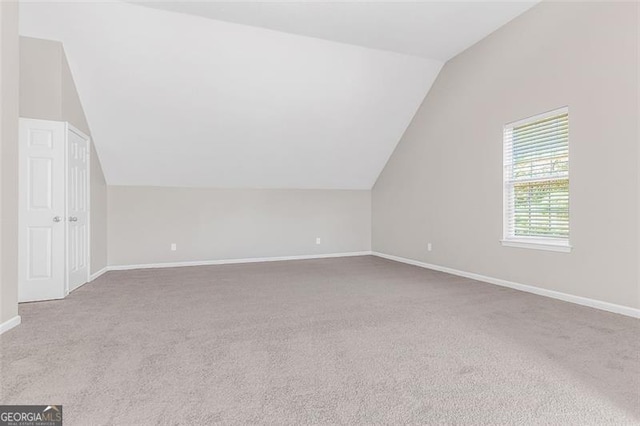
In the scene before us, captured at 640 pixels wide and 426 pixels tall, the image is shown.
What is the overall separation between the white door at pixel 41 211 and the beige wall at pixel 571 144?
5170 mm

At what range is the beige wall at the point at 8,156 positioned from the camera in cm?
270

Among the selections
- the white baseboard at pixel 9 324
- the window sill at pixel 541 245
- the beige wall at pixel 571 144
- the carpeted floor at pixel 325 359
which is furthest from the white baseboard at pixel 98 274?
the window sill at pixel 541 245

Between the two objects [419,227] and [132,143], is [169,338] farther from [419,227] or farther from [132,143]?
[419,227]

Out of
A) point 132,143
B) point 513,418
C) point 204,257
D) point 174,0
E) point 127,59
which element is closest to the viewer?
point 513,418

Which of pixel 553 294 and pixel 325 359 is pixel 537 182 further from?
pixel 325 359

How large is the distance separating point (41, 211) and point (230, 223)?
10.4 feet

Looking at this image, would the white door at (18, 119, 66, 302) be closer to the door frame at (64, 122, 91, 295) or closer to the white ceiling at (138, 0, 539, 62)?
the door frame at (64, 122, 91, 295)

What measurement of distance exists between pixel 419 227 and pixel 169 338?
450cm

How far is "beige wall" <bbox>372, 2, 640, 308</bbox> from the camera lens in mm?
3068

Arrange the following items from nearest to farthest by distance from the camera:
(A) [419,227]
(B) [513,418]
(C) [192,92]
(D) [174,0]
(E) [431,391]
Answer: (B) [513,418]
(E) [431,391]
(D) [174,0]
(C) [192,92]
(A) [419,227]

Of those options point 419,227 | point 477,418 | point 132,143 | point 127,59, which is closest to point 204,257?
point 132,143

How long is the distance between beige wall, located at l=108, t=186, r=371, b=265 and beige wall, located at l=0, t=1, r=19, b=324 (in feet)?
9.98

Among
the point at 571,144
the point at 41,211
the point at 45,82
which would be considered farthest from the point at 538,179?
the point at 45,82

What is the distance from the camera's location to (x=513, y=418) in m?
1.56
